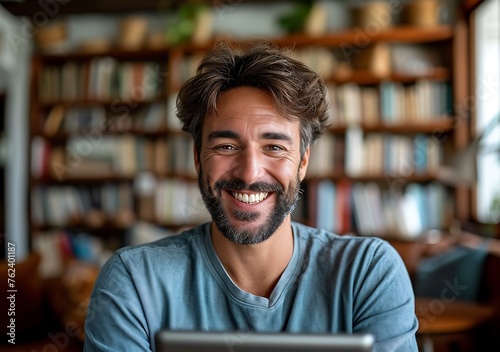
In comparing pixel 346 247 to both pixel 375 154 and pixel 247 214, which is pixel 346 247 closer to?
pixel 247 214

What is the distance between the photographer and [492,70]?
3.89 meters

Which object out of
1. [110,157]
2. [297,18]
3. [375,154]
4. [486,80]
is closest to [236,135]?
[375,154]

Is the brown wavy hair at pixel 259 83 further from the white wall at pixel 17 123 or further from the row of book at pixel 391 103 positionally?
the white wall at pixel 17 123

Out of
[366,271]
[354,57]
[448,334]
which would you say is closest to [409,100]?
[354,57]

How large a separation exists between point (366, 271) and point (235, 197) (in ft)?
1.19

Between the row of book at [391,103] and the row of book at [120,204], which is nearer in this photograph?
the row of book at [391,103]

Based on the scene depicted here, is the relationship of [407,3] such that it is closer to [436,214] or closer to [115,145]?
[436,214]

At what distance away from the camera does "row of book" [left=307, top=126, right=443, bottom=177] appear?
13.1ft

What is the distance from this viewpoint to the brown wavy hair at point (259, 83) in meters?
1.40

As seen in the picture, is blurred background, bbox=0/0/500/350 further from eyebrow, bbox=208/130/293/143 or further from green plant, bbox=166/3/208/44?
eyebrow, bbox=208/130/293/143

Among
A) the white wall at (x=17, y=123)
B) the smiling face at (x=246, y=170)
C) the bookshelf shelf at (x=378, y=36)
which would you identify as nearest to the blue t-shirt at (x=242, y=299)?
the smiling face at (x=246, y=170)

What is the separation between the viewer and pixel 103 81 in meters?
4.43

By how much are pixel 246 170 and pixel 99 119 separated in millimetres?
3418

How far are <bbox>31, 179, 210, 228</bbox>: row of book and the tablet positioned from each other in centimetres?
347
